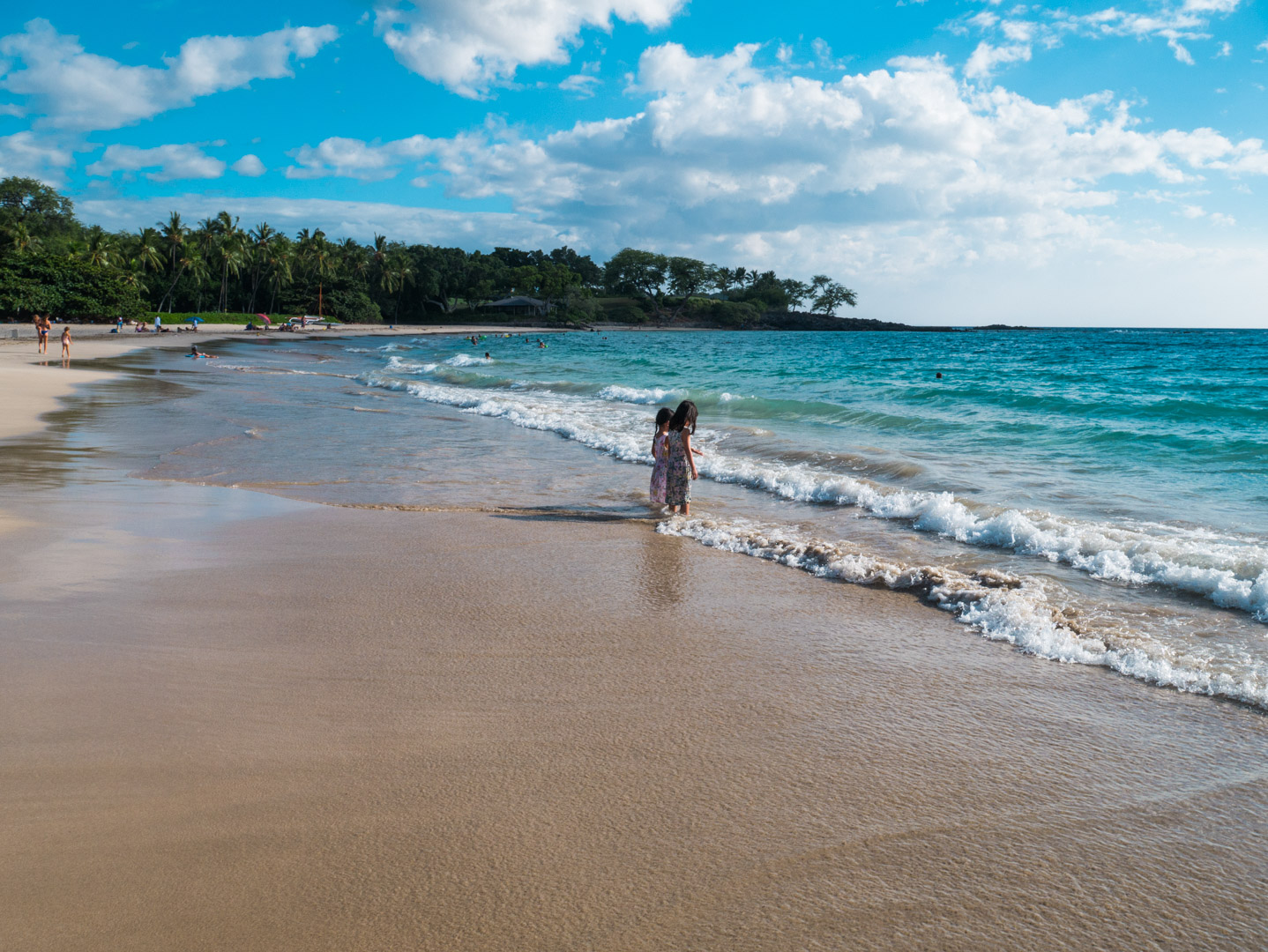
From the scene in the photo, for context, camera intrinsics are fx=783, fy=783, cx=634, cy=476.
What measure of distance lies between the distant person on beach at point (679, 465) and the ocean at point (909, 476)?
38cm

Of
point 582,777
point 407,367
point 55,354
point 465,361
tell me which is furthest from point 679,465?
point 55,354

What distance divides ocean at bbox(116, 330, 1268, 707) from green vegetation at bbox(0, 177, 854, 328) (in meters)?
42.4

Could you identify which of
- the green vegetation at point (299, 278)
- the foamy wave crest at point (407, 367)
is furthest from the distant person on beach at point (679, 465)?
the green vegetation at point (299, 278)

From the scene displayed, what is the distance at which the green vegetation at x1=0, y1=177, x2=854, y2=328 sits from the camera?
2315 inches

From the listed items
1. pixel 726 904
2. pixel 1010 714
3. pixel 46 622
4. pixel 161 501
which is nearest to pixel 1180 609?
pixel 1010 714

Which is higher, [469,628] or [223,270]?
[223,270]

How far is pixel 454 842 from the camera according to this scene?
270cm

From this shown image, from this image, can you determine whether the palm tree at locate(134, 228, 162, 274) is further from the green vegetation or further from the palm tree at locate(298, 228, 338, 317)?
the palm tree at locate(298, 228, 338, 317)

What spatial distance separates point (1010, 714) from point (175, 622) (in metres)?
4.77

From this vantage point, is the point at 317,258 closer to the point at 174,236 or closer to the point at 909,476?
the point at 174,236

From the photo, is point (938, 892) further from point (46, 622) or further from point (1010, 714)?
point (46, 622)

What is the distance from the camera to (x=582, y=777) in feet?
10.4

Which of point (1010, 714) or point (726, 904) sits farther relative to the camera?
point (1010, 714)

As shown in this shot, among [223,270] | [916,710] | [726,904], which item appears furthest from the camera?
[223,270]
